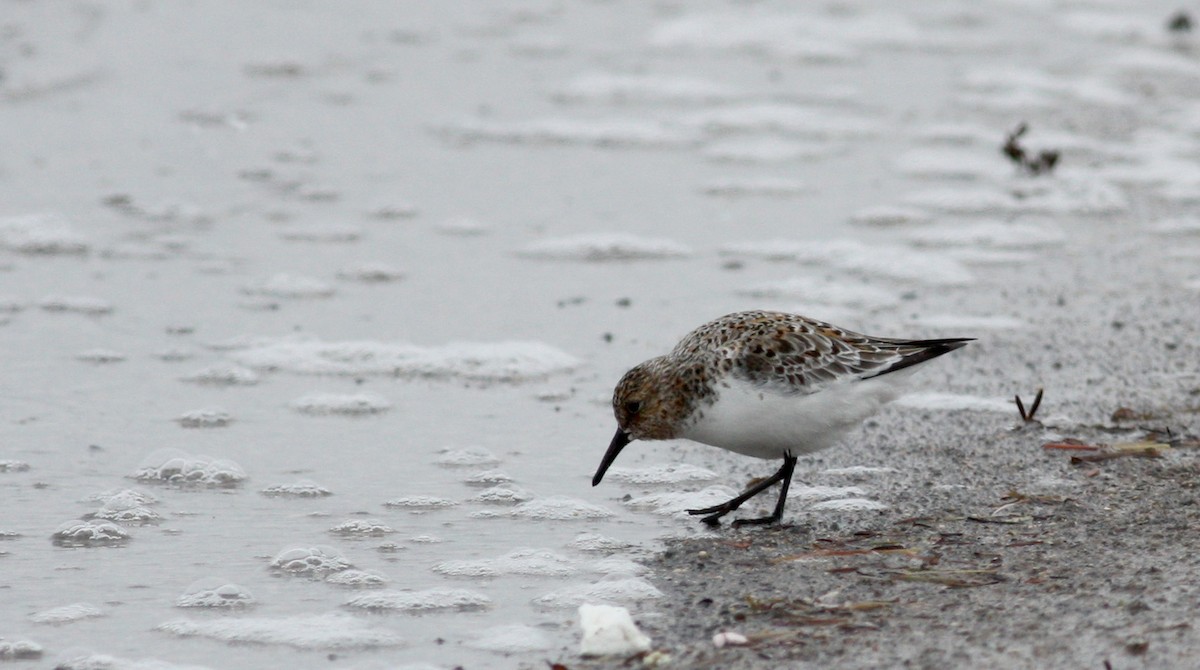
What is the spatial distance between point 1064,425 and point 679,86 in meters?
4.91

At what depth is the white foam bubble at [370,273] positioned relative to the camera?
629cm

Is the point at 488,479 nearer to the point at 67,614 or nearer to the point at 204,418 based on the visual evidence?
the point at 204,418

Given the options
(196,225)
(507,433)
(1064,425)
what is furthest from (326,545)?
(196,225)

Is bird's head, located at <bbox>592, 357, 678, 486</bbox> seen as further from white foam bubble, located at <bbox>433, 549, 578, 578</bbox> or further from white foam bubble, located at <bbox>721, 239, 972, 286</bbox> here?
white foam bubble, located at <bbox>721, 239, 972, 286</bbox>

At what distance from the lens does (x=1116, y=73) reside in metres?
9.67

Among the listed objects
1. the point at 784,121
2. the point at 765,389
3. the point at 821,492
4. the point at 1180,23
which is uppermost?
the point at 1180,23

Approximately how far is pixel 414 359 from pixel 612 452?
1.36 metres

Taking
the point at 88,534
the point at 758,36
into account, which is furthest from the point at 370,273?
the point at 758,36

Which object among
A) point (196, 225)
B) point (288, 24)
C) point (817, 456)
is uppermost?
point (288, 24)

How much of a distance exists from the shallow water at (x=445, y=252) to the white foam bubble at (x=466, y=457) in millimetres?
15

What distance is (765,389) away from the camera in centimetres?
414

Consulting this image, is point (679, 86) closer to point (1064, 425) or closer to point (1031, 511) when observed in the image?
point (1064, 425)

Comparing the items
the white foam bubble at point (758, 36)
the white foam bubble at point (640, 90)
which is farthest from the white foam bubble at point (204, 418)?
the white foam bubble at point (758, 36)

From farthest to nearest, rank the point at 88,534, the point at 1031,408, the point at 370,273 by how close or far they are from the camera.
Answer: the point at 370,273 < the point at 1031,408 < the point at 88,534
